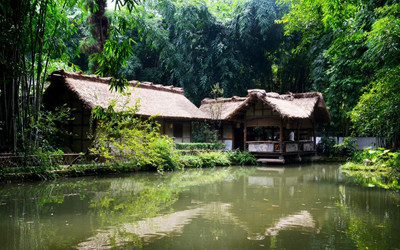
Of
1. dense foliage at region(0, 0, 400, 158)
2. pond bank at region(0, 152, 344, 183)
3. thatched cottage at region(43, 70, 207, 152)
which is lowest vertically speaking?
pond bank at region(0, 152, 344, 183)

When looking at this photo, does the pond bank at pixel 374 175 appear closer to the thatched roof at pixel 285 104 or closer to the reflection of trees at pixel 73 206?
the thatched roof at pixel 285 104

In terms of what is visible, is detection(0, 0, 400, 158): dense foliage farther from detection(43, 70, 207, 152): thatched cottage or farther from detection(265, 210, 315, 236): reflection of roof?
detection(265, 210, 315, 236): reflection of roof

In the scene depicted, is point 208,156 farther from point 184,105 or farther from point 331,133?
point 331,133

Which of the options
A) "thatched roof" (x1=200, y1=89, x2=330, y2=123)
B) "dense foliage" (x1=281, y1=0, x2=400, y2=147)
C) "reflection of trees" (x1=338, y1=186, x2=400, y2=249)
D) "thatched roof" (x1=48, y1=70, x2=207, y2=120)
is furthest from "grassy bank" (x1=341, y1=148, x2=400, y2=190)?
"thatched roof" (x1=48, y1=70, x2=207, y2=120)

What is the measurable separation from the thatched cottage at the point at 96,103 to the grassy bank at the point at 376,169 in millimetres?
8561

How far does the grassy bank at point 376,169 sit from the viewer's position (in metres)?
12.1

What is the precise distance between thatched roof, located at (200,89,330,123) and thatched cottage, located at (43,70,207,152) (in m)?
2.44

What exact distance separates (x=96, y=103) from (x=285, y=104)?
10.6 m

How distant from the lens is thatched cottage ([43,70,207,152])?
54.6 feet

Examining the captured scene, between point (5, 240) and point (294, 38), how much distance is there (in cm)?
2654

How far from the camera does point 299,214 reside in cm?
704

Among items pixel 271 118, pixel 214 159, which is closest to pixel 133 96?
pixel 214 159

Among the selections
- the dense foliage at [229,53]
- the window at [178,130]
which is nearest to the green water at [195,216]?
the dense foliage at [229,53]

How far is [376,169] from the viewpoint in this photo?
15.4 m
